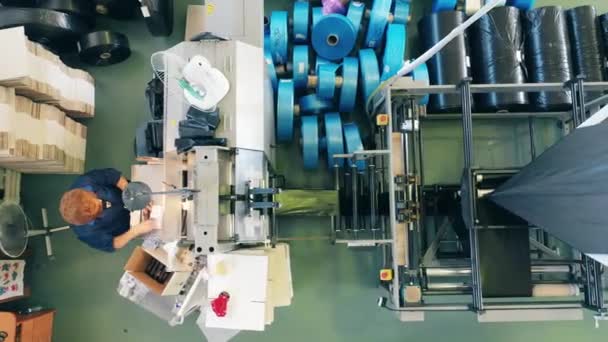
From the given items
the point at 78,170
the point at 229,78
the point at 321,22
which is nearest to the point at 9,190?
the point at 78,170

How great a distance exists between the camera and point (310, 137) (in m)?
2.98

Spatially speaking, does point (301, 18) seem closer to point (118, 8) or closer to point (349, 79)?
point (349, 79)

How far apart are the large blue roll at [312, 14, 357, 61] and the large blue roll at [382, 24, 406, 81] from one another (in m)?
0.25

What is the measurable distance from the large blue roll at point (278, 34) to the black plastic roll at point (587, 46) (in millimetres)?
2059

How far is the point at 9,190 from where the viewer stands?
3.03 meters

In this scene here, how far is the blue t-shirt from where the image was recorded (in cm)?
263

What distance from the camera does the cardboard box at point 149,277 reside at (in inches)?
100

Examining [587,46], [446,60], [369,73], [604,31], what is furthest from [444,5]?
[604,31]

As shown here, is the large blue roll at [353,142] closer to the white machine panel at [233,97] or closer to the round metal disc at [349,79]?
the round metal disc at [349,79]

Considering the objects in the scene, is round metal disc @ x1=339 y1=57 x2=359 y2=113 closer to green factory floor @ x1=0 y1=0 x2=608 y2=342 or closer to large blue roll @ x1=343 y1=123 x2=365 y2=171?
large blue roll @ x1=343 y1=123 x2=365 y2=171

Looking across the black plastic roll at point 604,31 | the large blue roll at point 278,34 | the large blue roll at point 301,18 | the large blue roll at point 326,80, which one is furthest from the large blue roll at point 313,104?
the black plastic roll at point 604,31

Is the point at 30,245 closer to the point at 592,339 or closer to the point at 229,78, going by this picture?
the point at 229,78

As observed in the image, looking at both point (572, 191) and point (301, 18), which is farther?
point (301, 18)

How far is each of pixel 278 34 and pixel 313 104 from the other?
1.84 ft
